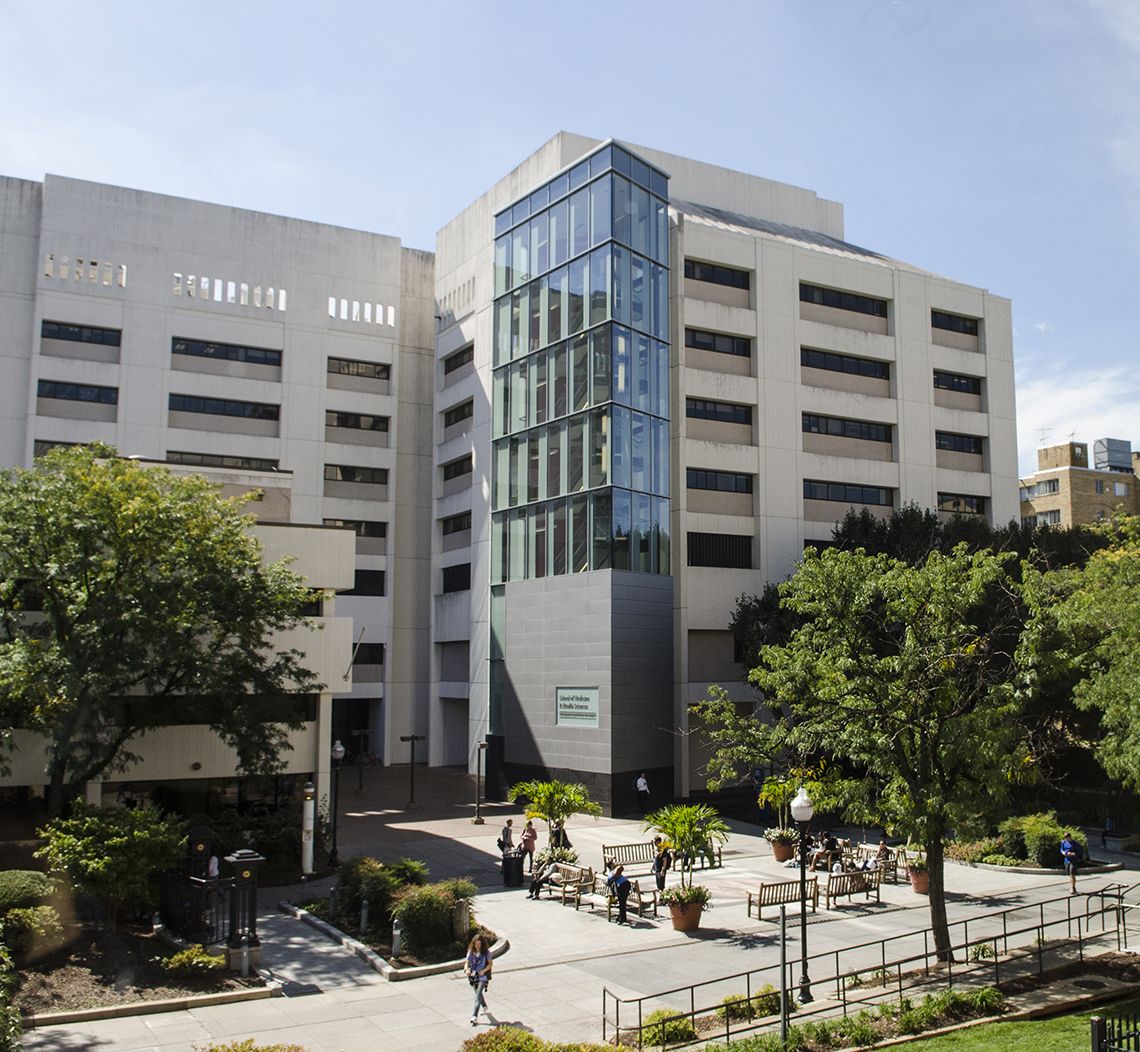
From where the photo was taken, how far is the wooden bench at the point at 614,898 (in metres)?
25.2

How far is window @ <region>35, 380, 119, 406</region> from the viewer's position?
54.4 m

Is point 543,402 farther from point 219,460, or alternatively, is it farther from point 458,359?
point 219,460

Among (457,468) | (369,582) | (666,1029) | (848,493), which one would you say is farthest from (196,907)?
(457,468)

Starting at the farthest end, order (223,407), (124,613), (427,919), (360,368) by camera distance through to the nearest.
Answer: (360,368) → (223,407) → (124,613) → (427,919)

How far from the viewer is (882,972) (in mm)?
19688

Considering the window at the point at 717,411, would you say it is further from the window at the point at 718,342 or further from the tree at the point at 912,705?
the tree at the point at 912,705

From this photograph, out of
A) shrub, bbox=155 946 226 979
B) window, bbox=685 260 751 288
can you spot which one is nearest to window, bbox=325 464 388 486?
window, bbox=685 260 751 288

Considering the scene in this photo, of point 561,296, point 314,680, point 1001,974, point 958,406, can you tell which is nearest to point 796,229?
point 958,406

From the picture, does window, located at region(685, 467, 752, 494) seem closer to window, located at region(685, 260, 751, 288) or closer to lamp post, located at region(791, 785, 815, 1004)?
Answer: window, located at region(685, 260, 751, 288)

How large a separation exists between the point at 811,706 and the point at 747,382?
28114 millimetres

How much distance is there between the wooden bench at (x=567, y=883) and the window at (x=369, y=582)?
1359 inches

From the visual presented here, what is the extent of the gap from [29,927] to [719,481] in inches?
1367

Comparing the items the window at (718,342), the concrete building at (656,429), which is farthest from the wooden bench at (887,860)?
the window at (718,342)

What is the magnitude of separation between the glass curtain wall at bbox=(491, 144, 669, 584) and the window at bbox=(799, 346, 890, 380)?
8907mm
